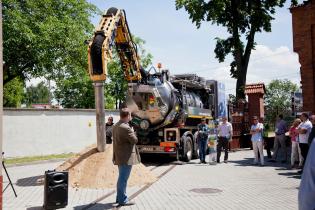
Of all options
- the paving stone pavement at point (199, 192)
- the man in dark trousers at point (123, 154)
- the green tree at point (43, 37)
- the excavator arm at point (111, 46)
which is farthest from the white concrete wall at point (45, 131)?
the man in dark trousers at point (123, 154)

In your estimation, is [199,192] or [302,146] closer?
[199,192]

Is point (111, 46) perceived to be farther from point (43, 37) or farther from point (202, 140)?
point (43, 37)

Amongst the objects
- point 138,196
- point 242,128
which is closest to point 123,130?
point 138,196

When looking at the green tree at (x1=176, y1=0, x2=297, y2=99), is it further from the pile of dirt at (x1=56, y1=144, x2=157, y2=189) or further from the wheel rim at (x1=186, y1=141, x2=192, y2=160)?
the pile of dirt at (x1=56, y1=144, x2=157, y2=189)

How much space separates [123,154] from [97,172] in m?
2.84

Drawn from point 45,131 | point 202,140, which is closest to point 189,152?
point 202,140

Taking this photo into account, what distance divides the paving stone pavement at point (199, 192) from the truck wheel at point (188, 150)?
264 cm

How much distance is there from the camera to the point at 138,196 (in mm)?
9344

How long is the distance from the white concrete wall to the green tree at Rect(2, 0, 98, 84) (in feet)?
9.20

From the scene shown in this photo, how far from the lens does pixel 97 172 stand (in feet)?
35.9

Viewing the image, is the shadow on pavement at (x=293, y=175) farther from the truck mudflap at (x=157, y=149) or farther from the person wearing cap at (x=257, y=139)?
the truck mudflap at (x=157, y=149)

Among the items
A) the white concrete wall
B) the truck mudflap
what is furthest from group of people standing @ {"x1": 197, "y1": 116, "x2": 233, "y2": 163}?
the white concrete wall

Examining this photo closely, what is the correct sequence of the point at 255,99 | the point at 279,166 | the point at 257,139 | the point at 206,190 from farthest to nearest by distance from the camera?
the point at 255,99
the point at 257,139
the point at 279,166
the point at 206,190

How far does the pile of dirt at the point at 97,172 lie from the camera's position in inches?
422
